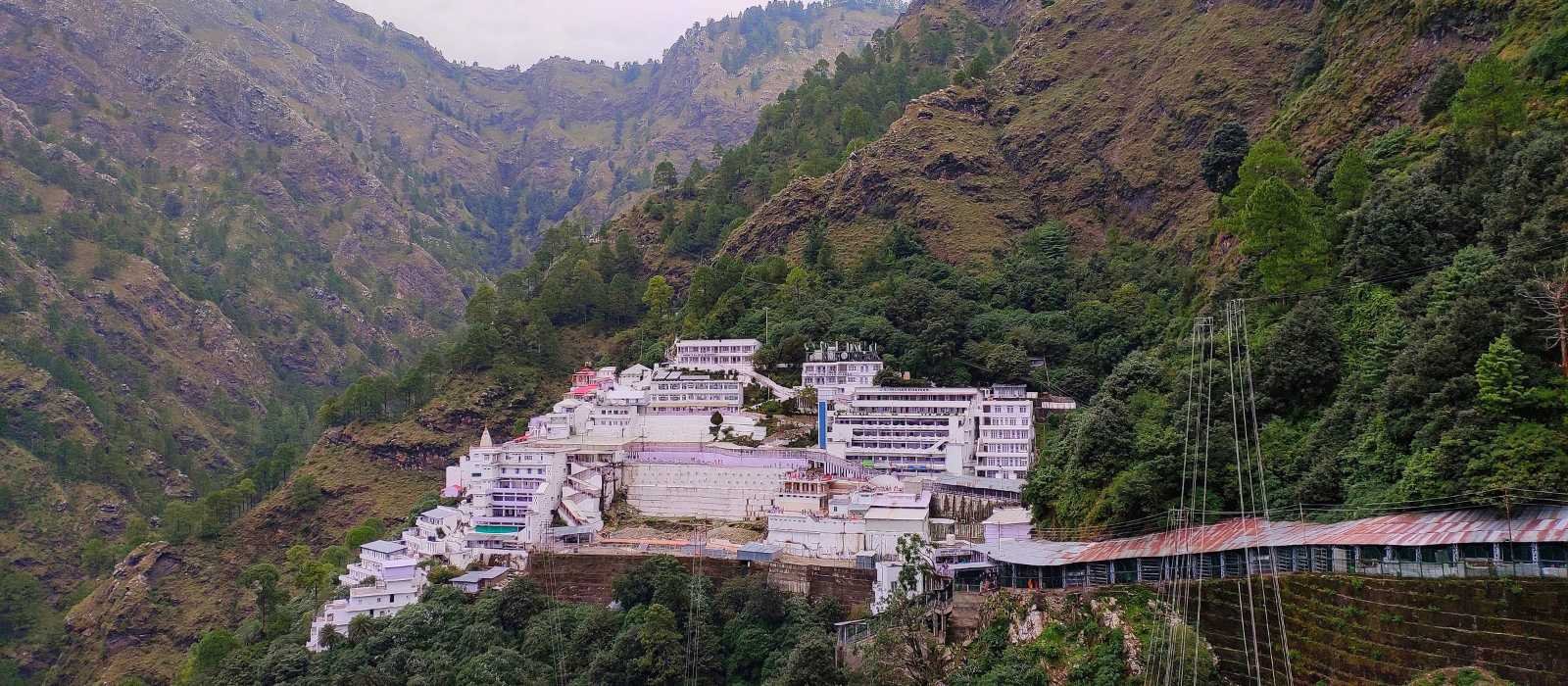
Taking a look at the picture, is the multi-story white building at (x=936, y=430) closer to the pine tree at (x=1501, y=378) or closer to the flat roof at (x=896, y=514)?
the flat roof at (x=896, y=514)

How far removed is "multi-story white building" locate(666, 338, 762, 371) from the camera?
203ft

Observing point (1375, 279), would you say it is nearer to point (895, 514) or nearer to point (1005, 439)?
point (895, 514)

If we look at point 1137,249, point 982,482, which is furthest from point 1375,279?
point 1137,249

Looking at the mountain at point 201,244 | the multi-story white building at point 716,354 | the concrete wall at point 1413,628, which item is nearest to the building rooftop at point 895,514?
the concrete wall at point 1413,628

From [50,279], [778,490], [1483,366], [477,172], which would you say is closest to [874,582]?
[778,490]

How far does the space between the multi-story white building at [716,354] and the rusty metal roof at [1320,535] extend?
2612 cm

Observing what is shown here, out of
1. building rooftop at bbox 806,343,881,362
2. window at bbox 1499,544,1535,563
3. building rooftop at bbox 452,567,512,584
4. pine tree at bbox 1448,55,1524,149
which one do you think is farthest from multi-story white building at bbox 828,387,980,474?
window at bbox 1499,544,1535,563

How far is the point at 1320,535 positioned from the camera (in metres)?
27.7

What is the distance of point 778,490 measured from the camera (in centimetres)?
4969

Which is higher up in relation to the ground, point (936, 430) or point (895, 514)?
point (936, 430)

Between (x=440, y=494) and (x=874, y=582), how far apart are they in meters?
29.4

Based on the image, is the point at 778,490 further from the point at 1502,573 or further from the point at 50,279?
the point at 50,279

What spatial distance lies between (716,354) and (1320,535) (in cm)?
3832

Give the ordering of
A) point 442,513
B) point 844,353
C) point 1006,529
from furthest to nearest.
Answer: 1. point 844,353
2. point 442,513
3. point 1006,529
